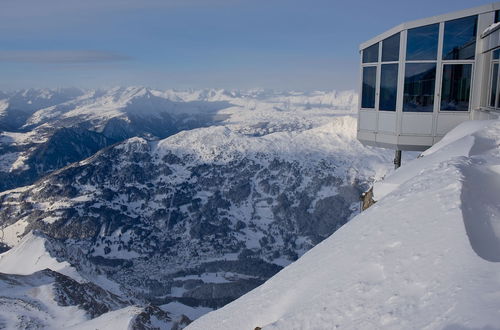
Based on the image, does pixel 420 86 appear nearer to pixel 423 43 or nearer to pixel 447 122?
pixel 423 43

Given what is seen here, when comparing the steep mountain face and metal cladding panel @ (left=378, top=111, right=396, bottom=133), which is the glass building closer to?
metal cladding panel @ (left=378, top=111, right=396, bottom=133)

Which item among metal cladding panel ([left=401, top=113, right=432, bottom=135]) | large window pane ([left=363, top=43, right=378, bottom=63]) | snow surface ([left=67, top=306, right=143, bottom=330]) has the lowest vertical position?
snow surface ([left=67, top=306, right=143, bottom=330])

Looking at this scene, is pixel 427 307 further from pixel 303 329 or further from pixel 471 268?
pixel 303 329

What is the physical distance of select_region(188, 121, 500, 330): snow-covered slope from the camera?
283 inches

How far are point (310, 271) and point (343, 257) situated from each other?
1105 mm

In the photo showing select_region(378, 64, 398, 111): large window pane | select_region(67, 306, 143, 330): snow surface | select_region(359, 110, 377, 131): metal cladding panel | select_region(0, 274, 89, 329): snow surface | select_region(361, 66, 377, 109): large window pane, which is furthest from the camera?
select_region(0, 274, 89, 329): snow surface

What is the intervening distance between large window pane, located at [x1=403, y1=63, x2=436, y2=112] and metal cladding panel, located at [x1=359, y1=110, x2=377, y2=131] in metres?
2.32

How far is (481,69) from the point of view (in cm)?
2116

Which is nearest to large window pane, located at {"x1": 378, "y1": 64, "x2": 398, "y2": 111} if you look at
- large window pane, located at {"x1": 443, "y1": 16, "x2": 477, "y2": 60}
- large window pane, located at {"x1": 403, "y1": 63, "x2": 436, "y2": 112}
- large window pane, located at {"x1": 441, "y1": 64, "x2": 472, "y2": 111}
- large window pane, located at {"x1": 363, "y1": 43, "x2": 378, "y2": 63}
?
large window pane, located at {"x1": 403, "y1": 63, "x2": 436, "y2": 112}

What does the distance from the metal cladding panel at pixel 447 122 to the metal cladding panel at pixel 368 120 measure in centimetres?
361

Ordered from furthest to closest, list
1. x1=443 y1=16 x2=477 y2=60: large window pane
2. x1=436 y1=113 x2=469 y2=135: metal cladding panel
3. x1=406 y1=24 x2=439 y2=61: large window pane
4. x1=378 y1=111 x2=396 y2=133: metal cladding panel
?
x1=378 y1=111 x2=396 y2=133: metal cladding panel
x1=436 y1=113 x2=469 y2=135: metal cladding panel
x1=406 y1=24 x2=439 y2=61: large window pane
x1=443 y1=16 x2=477 y2=60: large window pane

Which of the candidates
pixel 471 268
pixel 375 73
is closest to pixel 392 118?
pixel 375 73

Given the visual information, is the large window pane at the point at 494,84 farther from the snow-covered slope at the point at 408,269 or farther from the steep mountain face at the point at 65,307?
the steep mountain face at the point at 65,307

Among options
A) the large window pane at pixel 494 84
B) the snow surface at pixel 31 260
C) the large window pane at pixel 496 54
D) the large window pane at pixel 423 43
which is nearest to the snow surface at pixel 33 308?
the snow surface at pixel 31 260
